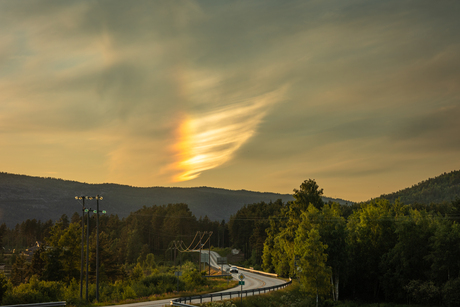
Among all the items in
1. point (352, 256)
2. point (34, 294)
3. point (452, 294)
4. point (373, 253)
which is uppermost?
point (34, 294)

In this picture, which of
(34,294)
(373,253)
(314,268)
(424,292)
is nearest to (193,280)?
(314,268)

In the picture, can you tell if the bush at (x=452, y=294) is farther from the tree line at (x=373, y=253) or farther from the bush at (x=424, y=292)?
the bush at (x=424, y=292)

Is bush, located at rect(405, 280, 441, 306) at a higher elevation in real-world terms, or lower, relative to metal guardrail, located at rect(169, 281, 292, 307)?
lower

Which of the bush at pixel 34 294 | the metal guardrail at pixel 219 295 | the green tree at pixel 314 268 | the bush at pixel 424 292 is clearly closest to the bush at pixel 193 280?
the metal guardrail at pixel 219 295

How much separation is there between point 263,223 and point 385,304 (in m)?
77.8

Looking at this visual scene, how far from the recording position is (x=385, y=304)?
7662cm

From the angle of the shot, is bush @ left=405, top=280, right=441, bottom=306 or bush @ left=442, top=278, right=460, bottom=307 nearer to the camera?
bush @ left=442, top=278, right=460, bottom=307

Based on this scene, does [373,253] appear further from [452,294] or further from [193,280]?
[193,280]

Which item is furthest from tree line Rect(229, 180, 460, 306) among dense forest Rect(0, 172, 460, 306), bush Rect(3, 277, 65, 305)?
bush Rect(3, 277, 65, 305)

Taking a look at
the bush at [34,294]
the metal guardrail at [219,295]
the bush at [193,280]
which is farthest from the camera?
the bush at [193,280]

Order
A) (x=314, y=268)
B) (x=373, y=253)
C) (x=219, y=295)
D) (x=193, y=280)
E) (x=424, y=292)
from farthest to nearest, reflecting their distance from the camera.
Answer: (x=373, y=253) < (x=424, y=292) < (x=314, y=268) < (x=193, y=280) < (x=219, y=295)

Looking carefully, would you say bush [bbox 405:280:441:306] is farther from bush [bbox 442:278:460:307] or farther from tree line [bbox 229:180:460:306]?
bush [bbox 442:278:460:307]

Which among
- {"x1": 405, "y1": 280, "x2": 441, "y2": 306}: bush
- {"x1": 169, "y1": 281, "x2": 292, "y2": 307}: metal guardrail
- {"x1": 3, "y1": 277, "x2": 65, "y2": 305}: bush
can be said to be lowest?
{"x1": 405, "y1": 280, "x2": 441, "y2": 306}: bush

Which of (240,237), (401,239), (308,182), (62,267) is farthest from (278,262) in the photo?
(240,237)
